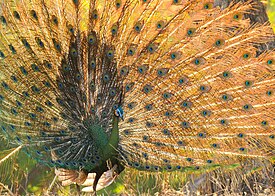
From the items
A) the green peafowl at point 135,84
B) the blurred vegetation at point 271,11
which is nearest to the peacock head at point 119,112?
the green peafowl at point 135,84

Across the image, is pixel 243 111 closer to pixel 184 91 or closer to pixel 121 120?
pixel 184 91

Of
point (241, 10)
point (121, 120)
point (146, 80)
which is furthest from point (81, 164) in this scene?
point (241, 10)

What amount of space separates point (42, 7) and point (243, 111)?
2091mm

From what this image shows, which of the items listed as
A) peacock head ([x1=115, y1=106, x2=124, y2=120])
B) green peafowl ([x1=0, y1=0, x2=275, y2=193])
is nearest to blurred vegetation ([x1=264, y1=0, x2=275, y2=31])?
green peafowl ([x1=0, y1=0, x2=275, y2=193])

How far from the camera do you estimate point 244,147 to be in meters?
5.48

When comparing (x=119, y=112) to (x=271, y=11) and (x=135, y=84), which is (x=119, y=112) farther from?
(x=271, y=11)

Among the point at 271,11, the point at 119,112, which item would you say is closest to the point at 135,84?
the point at 119,112

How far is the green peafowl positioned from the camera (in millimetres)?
5004

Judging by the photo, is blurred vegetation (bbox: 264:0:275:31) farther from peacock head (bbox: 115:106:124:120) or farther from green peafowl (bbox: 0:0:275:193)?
peacock head (bbox: 115:106:124:120)

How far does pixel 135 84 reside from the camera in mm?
5305

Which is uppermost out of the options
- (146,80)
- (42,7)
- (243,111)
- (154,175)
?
(42,7)

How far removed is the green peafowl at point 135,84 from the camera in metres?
5.00

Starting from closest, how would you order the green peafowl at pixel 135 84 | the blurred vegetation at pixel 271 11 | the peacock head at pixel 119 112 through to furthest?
the green peafowl at pixel 135 84, the peacock head at pixel 119 112, the blurred vegetation at pixel 271 11

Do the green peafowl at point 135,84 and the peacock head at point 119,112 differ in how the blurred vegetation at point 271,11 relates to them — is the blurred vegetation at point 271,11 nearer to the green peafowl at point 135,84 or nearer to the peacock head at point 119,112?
the green peafowl at point 135,84
